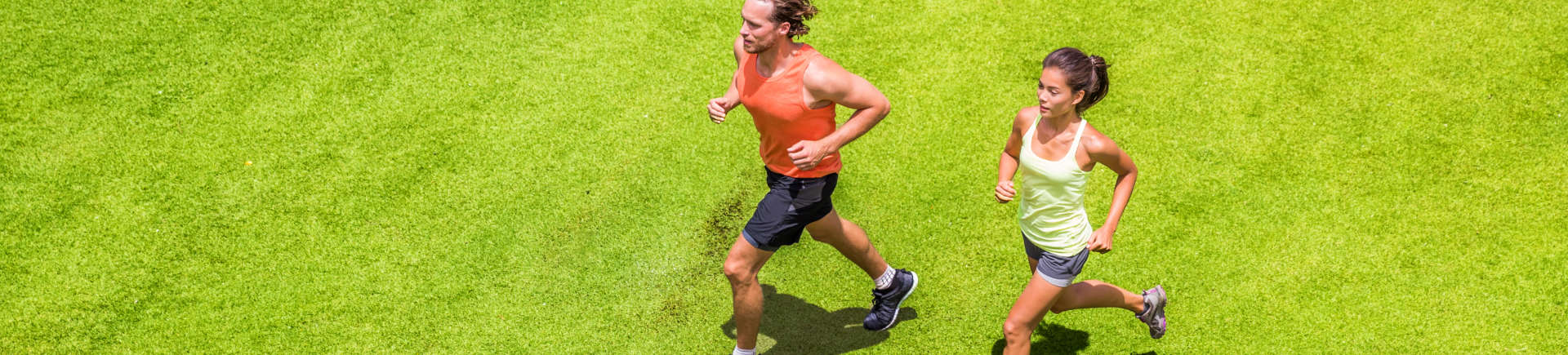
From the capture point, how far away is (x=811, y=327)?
212 inches

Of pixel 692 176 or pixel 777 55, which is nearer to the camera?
pixel 777 55

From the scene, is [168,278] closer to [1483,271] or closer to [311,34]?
[311,34]

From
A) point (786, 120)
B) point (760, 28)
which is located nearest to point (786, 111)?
point (786, 120)

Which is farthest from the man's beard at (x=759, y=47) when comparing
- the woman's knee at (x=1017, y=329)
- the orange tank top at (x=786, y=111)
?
the woman's knee at (x=1017, y=329)

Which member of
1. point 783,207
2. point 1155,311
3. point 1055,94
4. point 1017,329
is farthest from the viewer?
point 1155,311

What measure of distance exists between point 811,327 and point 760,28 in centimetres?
182

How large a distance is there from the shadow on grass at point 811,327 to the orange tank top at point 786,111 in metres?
1.07

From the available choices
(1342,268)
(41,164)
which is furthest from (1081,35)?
(41,164)

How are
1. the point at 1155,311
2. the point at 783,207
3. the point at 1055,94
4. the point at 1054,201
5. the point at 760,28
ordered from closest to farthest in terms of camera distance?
the point at 1055,94 < the point at 760,28 < the point at 1054,201 < the point at 783,207 < the point at 1155,311

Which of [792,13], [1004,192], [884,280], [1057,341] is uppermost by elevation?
[792,13]

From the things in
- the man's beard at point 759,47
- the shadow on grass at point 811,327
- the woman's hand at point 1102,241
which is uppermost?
the man's beard at point 759,47

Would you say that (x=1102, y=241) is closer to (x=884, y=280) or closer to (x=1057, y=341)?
(x=1057, y=341)

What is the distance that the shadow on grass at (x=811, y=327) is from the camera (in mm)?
5301

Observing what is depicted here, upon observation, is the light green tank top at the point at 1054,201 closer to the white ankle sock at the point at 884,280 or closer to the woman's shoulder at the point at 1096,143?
the woman's shoulder at the point at 1096,143
